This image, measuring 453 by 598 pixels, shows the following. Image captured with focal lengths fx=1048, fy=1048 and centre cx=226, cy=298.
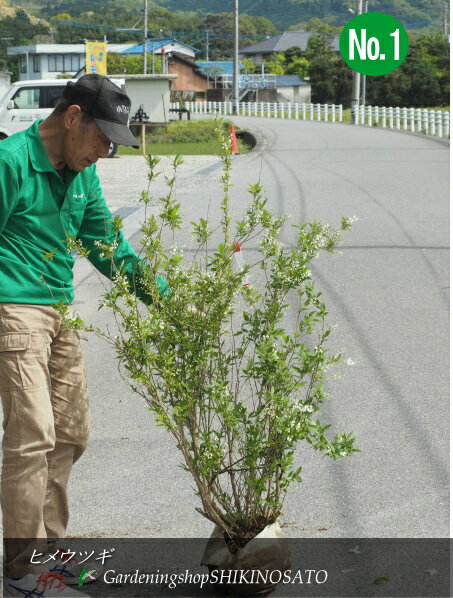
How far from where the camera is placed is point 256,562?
3494 millimetres

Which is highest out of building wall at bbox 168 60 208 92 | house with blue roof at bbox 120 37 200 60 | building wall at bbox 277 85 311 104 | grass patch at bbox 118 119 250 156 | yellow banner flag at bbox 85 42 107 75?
house with blue roof at bbox 120 37 200 60

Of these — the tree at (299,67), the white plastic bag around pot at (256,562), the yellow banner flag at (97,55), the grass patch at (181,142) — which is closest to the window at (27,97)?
the yellow banner flag at (97,55)

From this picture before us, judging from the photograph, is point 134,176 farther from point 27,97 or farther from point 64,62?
point 64,62

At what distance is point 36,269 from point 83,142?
0.44 metres

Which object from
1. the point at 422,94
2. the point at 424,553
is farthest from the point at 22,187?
the point at 422,94

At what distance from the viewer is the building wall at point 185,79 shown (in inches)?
4032

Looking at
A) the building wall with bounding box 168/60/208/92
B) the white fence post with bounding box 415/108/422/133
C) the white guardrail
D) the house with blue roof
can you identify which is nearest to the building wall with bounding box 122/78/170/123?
the white guardrail

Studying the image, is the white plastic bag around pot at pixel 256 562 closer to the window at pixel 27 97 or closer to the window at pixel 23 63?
the window at pixel 27 97

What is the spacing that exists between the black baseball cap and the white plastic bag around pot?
138 cm

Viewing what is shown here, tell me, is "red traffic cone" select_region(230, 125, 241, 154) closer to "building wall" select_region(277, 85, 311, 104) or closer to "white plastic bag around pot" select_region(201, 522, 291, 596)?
"white plastic bag around pot" select_region(201, 522, 291, 596)

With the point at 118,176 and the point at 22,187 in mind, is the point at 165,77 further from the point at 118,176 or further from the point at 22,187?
the point at 22,187

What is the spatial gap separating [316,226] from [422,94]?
80.8 meters

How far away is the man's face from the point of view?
332cm

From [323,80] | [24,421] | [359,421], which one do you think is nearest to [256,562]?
[24,421]
